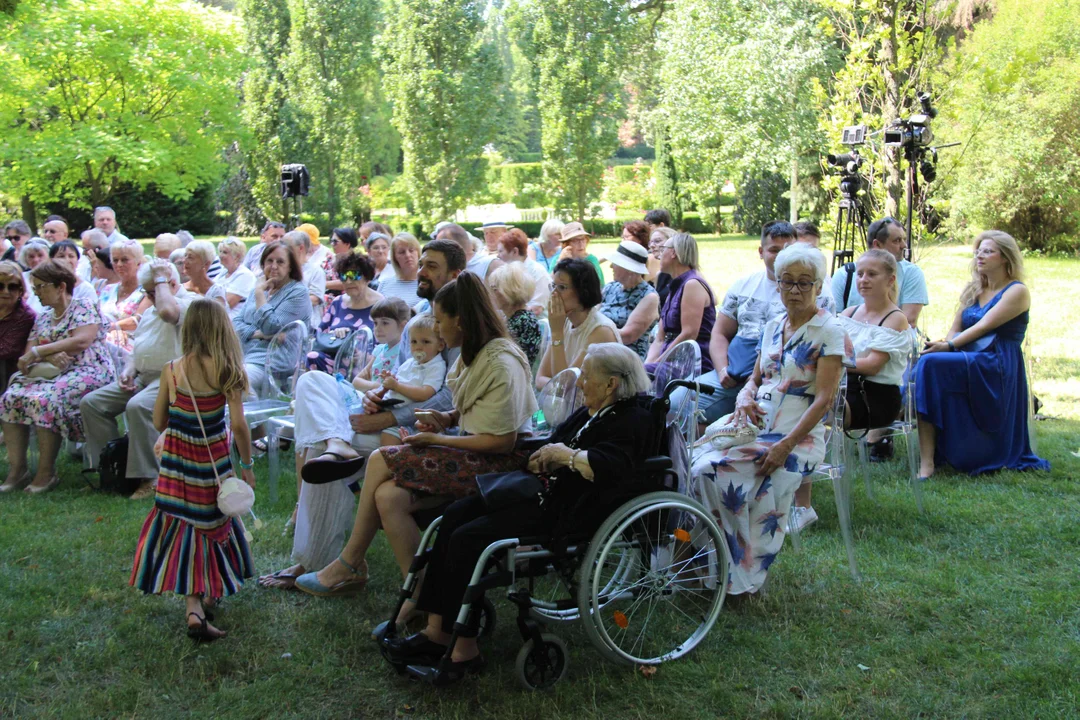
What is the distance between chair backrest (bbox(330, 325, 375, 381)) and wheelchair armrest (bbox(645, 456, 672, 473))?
2.32 meters

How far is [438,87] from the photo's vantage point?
22609 millimetres

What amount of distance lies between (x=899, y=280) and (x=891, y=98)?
355cm

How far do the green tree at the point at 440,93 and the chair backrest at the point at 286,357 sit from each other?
59.5 feet

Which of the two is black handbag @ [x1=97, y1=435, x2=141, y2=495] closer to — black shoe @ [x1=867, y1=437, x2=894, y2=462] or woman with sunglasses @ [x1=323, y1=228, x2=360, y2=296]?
woman with sunglasses @ [x1=323, y1=228, x2=360, y2=296]

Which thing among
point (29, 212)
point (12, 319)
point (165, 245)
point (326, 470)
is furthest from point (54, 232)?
point (29, 212)

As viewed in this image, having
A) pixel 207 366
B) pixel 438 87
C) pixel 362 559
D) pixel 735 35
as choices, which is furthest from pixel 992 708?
pixel 735 35

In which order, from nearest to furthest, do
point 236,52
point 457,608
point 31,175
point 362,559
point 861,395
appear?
point 457,608
point 362,559
point 861,395
point 31,175
point 236,52

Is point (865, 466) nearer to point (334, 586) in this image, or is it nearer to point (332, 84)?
point (334, 586)

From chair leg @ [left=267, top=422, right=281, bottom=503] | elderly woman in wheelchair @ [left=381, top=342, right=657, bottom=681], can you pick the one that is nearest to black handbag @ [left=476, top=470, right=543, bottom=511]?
elderly woman in wheelchair @ [left=381, top=342, right=657, bottom=681]

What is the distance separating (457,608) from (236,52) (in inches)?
656

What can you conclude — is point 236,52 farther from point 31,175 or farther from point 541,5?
point 541,5

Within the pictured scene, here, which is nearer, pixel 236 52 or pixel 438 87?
pixel 236 52

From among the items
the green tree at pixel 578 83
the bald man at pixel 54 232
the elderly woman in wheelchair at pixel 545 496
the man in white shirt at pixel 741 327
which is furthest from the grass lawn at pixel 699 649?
the green tree at pixel 578 83

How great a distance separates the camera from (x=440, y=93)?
74.5 feet
